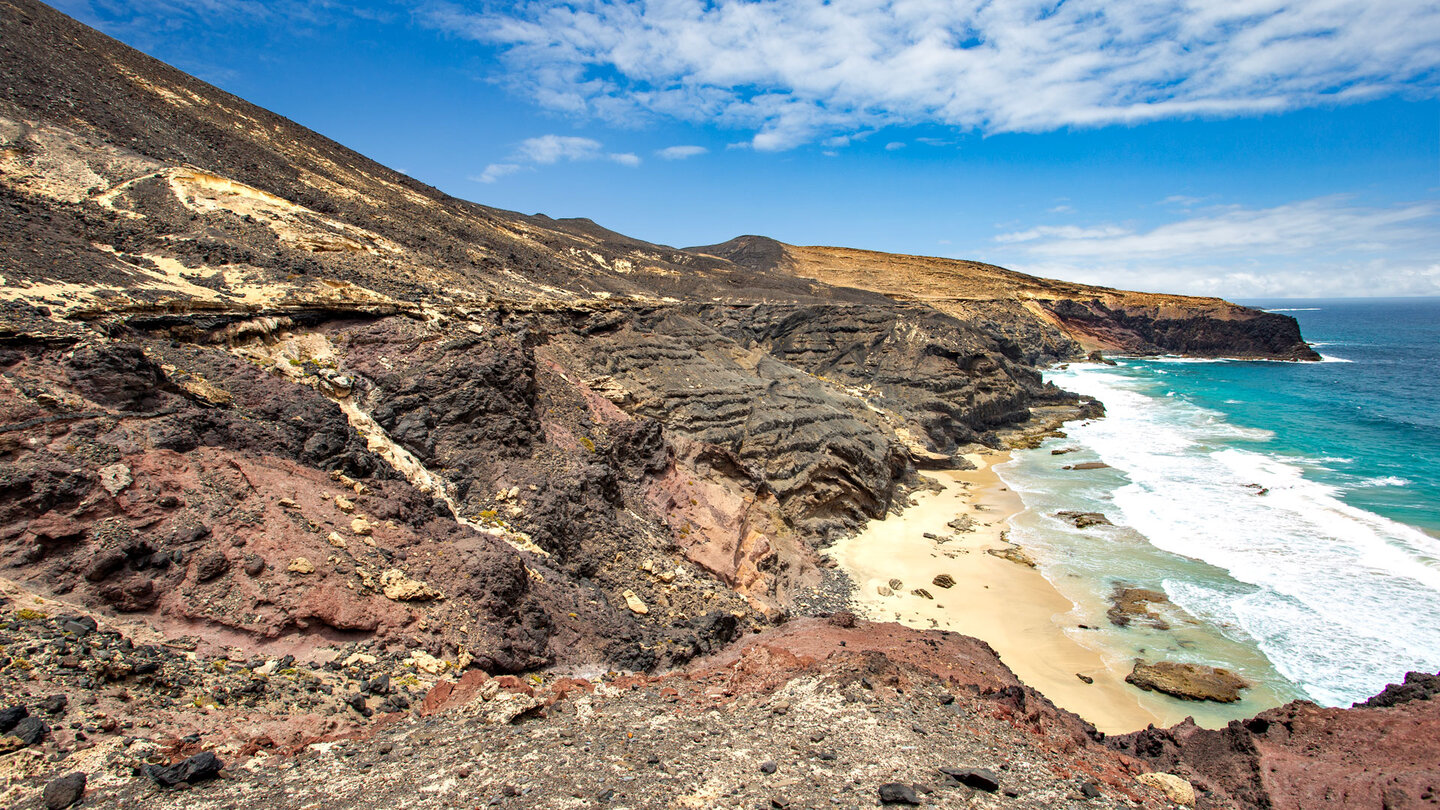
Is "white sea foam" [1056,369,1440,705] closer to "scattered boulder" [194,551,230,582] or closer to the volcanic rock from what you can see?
the volcanic rock

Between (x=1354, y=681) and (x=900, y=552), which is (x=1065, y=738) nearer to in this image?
(x=1354, y=681)

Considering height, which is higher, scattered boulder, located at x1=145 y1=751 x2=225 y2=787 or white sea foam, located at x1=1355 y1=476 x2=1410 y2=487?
scattered boulder, located at x1=145 y1=751 x2=225 y2=787

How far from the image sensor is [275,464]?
812 cm

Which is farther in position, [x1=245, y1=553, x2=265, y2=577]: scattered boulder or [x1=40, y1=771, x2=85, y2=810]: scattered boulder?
[x1=245, y1=553, x2=265, y2=577]: scattered boulder

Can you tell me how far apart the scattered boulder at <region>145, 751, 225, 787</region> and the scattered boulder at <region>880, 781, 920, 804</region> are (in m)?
5.32

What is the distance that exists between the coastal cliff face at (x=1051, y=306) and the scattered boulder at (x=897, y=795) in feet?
186

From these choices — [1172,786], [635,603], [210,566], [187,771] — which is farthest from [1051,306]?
[187,771]

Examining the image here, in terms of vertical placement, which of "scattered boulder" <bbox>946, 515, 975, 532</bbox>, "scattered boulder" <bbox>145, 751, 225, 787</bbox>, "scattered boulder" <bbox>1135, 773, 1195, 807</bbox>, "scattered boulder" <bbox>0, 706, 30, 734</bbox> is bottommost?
"scattered boulder" <bbox>946, 515, 975, 532</bbox>

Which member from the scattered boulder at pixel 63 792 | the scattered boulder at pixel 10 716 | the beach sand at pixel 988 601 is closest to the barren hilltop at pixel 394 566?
the scattered boulder at pixel 63 792

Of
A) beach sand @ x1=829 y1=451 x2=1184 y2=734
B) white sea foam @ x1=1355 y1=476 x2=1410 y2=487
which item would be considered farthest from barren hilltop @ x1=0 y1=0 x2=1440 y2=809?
white sea foam @ x1=1355 y1=476 x2=1410 y2=487

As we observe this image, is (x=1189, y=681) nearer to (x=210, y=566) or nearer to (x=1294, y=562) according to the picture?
(x=1294, y=562)

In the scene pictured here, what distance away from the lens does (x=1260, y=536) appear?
1842 cm

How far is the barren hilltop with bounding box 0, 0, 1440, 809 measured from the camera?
17.6 ft

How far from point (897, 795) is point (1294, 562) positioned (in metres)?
17.8
